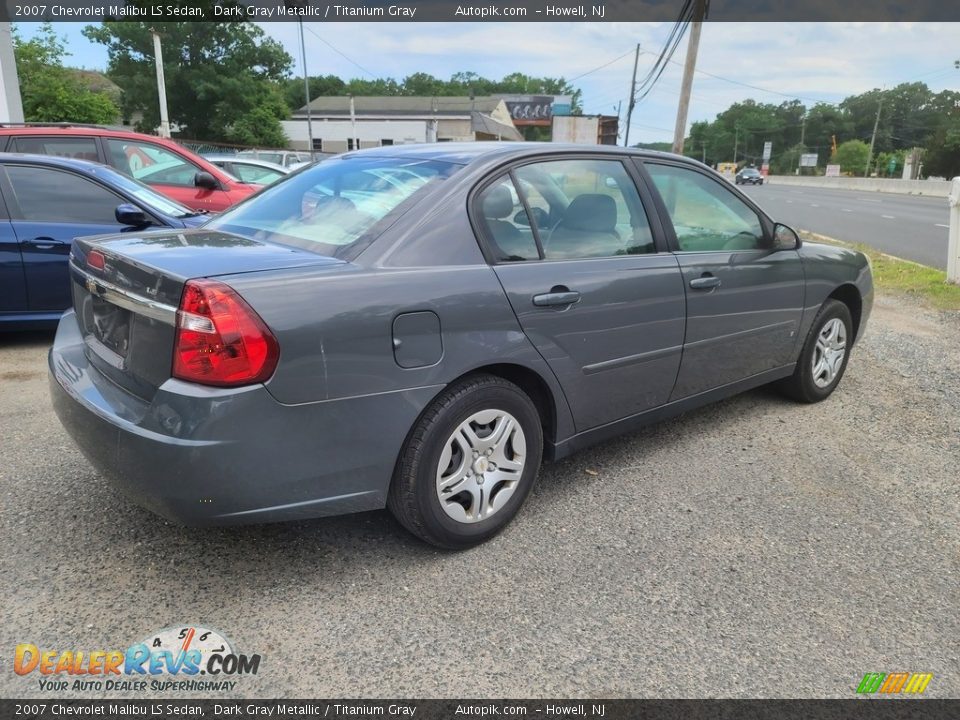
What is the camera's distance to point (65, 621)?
2258mm

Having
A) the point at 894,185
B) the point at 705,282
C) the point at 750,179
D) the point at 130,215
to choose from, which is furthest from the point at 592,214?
the point at 750,179

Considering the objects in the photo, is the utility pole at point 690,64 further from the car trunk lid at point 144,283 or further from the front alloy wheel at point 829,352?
the car trunk lid at point 144,283

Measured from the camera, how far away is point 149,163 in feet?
25.0

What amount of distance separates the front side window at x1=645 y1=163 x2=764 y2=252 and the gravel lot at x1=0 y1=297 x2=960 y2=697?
1146mm

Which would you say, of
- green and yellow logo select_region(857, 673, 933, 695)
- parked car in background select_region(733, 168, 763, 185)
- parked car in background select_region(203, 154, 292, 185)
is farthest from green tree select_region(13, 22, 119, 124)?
parked car in background select_region(733, 168, 763, 185)

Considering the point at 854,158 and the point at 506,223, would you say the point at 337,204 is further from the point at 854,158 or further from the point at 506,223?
the point at 854,158

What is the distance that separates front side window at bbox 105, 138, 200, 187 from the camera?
23.8 feet

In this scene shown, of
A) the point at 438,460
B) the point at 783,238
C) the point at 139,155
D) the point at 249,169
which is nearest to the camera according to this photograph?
the point at 438,460

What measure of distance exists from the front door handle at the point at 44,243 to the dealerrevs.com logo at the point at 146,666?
391 cm

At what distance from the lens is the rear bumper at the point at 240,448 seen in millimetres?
2109

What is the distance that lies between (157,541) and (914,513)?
3.28m

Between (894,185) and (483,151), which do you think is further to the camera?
(894,185)

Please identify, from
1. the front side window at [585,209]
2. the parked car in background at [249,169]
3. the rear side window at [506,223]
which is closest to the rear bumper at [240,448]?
the rear side window at [506,223]

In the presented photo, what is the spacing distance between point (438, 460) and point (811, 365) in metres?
2.90
